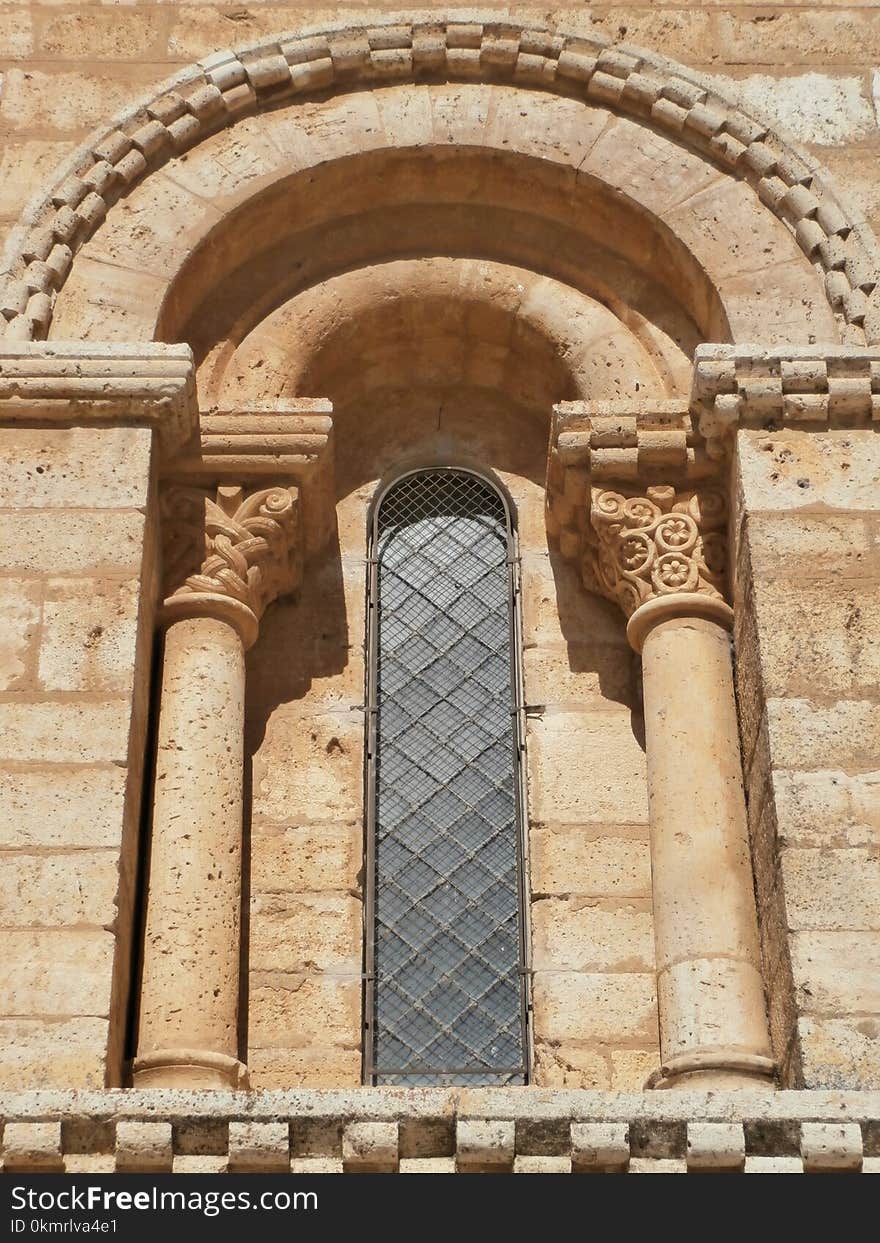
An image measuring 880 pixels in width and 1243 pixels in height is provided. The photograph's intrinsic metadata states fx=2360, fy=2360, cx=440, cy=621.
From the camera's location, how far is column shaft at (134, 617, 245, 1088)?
7613 mm

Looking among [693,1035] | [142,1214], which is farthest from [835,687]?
[142,1214]

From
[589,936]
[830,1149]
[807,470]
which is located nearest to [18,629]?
[589,936]

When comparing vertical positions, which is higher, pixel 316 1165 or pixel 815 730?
pixel 815 730

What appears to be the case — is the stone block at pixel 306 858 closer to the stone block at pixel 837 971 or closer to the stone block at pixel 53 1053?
the stone block at pixel 53 1053

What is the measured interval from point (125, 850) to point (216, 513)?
1685 mm

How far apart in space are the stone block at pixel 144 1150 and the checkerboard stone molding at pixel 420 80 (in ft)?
11.1

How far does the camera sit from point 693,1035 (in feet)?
25.0

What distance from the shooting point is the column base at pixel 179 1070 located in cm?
748

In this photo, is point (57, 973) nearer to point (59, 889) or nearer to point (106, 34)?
point (59, 889)

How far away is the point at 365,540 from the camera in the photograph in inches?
371

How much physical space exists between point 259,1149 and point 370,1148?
308 millimetres

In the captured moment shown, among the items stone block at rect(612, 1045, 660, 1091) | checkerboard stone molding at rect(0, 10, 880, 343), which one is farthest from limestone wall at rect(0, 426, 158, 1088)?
stone block at rect(612, 1045, 660, 1091)

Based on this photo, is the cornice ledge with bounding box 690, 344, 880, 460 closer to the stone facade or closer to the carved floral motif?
the stone facade

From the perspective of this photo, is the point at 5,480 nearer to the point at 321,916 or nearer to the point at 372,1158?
the point at 321,916
